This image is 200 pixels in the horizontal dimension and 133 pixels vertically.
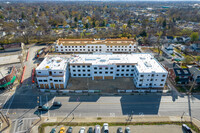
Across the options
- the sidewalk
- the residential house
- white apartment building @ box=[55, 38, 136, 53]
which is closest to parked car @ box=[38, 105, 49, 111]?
the sidewalk

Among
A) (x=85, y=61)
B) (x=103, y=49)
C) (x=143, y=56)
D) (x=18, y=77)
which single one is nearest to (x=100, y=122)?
(x=85, y=61)

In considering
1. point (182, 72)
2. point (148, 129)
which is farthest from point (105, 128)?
point (182, 72)

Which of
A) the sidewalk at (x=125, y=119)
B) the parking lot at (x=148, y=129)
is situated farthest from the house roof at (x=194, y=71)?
the parking lot at (x=148, y=129)

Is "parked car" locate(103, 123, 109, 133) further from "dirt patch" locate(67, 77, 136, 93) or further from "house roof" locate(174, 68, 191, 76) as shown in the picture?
"house roof" locate(174, 68, 191, 76)

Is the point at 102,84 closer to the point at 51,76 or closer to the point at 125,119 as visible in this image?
the point at 125,119

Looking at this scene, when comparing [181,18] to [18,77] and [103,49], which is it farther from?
[18,77]

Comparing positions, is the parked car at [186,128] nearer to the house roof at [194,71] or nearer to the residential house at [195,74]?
the residential house at [195,74]

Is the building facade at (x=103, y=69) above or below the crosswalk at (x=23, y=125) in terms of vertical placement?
above
